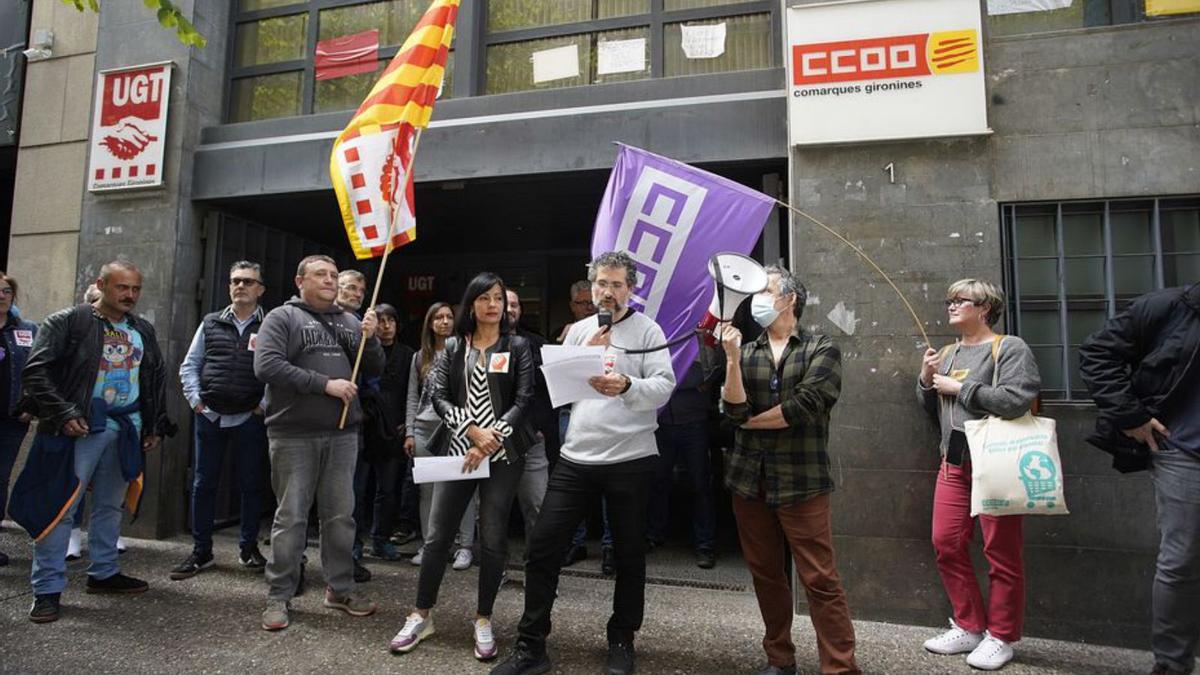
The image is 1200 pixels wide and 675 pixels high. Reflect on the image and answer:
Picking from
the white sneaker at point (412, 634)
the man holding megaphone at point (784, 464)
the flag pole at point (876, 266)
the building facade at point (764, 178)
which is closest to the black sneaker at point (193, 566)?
the building facade at point (764, 178)

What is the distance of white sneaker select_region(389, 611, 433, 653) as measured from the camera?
323 centimetres

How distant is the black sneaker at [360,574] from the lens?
14.4 ft

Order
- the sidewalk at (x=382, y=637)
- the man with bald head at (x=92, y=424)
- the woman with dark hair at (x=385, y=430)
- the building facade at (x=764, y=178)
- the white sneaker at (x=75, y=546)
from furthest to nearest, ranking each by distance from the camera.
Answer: the white sneaker at (x=75, y=546)
the woman with dark hair at (x=385, y=430)
the building facade at (x=764, y=178)
the man with bald head at (x=92, y=424)
the sidewalk at (x=382, y=637)

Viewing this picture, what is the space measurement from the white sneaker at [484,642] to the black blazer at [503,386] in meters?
0.86

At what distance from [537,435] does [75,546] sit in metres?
3.96

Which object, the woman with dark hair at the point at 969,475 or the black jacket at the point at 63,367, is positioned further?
the black jacket at the point at 63,367

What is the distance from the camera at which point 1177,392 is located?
9.70 feet

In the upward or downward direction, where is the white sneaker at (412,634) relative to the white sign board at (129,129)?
downward

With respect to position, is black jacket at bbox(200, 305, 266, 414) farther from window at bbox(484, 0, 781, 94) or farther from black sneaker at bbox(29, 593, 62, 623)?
window at bbox(484, 0, 781, 94)

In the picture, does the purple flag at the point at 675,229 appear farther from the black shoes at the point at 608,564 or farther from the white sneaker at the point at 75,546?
the white sneaker at the point at 75,546

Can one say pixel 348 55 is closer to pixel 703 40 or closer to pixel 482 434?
pixel 703 40

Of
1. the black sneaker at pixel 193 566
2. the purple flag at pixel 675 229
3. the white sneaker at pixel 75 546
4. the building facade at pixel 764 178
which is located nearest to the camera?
the building facade at pixel 764 178

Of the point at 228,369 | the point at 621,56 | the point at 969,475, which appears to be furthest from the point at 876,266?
the point at 228,369

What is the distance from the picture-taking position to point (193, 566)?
441cm
